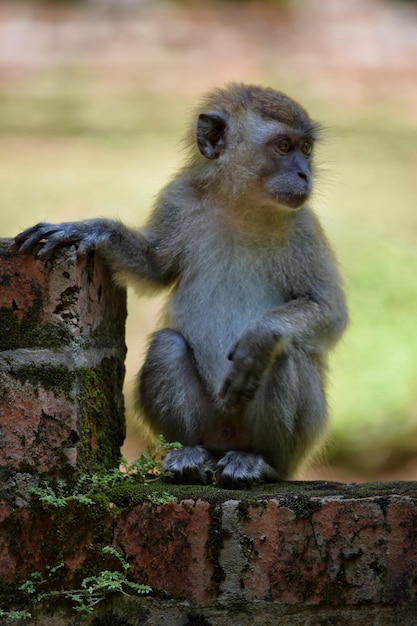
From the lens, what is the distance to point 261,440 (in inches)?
172

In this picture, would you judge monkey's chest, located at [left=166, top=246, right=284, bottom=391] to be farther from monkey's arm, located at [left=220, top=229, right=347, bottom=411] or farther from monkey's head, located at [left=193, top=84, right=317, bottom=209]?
monkey's head, located at [left=193, top=84, right=317, bottom=209]

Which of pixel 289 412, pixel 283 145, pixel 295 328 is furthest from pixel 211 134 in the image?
pixel 289 412

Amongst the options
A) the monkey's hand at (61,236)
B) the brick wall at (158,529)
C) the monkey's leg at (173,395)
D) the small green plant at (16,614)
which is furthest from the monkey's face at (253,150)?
the small green plant at (16,614)

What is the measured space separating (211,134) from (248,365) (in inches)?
52.9

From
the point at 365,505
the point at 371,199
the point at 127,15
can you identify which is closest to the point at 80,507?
the point at 365,505

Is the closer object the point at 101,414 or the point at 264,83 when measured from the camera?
the point at 101,414

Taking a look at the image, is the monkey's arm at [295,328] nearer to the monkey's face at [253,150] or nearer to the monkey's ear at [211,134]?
the monkey's face at [253,150]

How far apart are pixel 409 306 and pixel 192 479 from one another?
5607mm

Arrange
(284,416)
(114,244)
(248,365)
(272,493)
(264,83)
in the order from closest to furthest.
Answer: (272,493) → (248,365) → (284,416) → (114,244) → (264,83)

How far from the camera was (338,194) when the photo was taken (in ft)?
35.3

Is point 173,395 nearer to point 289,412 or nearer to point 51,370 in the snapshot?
point 289,412

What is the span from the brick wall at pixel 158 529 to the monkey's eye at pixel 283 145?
171 centimetres

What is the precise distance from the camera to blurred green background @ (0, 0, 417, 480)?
919 cm

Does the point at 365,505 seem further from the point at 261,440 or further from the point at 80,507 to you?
the point at 261,440
